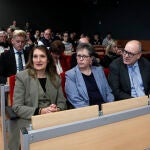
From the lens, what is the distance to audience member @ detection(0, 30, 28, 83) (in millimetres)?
3182

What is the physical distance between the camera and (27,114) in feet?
6.89

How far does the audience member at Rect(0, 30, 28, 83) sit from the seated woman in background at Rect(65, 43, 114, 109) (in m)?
1.04

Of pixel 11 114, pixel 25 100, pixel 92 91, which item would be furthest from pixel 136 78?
pixel 11 114

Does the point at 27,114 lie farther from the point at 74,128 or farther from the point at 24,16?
the point at 24,16

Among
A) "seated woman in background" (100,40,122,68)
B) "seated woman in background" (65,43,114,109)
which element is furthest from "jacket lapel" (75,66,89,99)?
"seated woman in background" (100,40,122,68)

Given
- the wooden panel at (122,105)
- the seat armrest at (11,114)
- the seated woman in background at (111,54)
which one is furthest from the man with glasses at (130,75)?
the seated woman in background at (111,54)

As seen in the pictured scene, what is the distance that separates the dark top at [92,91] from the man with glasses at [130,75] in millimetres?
210

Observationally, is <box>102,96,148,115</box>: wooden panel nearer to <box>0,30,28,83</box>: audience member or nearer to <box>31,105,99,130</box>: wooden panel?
<box>31,105,99,130</box>: wooden panel

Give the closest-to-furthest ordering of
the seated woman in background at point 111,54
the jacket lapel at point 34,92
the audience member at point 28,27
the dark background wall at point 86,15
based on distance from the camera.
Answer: the jacket lapel at point 34,92 → the seated woman in background at point 111,54 → the dark background wall at point 86,15 → the audience member at point 28,27

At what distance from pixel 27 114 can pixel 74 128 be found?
2.43 ft

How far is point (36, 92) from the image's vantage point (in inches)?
86.4

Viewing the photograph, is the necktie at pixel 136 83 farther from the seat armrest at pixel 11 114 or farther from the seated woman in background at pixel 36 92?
the seat armrest at pixel 11 114

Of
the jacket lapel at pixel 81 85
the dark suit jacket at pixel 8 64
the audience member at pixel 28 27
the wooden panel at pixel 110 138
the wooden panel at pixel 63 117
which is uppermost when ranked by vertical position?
the audience member at pixel 28 27

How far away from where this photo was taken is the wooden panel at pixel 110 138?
1.42m
